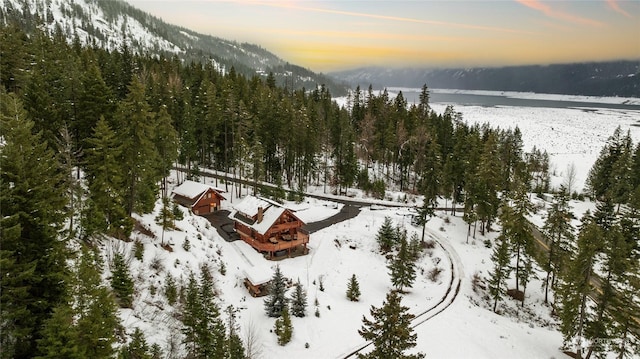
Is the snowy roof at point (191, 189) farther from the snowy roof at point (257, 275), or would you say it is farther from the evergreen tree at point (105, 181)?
the evergreen tree at point (105, 181)

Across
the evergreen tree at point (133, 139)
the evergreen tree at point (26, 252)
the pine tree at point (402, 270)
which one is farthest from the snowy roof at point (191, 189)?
the evergreen tree at point (26, 252)

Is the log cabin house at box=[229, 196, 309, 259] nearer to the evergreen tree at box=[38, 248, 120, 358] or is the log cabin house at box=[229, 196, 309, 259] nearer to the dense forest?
the dense forest

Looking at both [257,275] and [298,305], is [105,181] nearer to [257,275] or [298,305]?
[257,275]

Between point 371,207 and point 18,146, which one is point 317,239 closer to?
point 371,207

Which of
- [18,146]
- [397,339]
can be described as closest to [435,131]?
[397,339]

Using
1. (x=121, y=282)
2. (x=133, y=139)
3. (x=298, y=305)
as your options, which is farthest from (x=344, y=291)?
(x=133, y=139)

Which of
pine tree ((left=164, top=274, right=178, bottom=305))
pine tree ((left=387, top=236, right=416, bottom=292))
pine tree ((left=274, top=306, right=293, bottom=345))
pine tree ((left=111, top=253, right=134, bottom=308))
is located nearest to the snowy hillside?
pine tree ((left=164, top=274, right=178, bottom=305))
